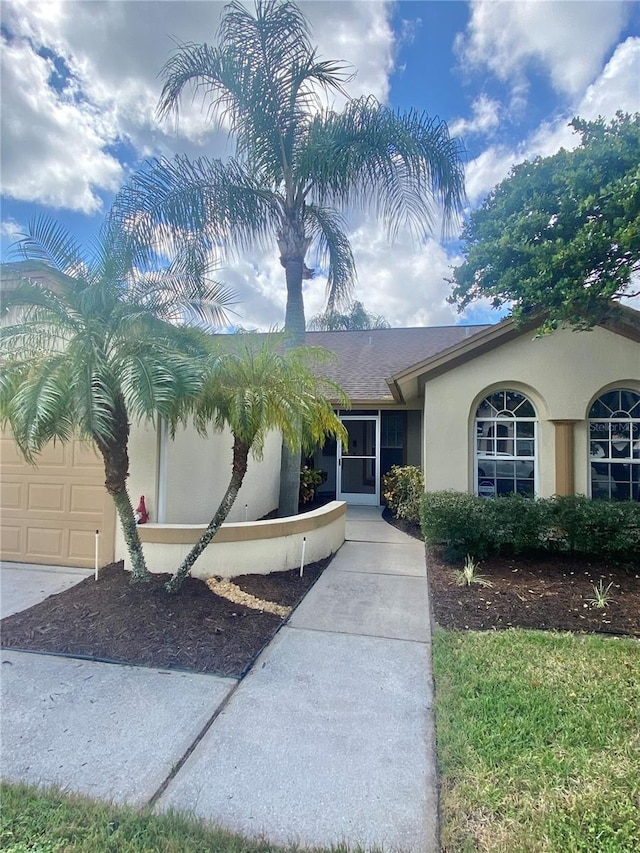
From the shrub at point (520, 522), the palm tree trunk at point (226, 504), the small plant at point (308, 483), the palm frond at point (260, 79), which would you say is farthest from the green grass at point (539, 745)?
the palm frond at point (260, 79)

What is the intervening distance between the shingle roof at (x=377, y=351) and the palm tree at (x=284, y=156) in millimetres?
4568

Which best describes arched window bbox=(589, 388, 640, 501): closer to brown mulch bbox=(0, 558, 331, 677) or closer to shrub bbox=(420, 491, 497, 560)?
shrub bbox=(420, 491, 497, 560)

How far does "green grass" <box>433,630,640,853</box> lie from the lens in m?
2.29

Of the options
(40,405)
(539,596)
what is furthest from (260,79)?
(539,596)

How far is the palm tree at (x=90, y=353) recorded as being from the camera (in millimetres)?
4328

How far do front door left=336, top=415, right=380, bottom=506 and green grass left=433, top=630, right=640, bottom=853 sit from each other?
28.9 feet

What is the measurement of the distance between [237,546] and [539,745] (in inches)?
171

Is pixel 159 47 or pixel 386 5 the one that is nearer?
pixel 386 5

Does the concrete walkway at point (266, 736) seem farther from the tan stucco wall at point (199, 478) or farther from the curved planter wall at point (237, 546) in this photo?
the tan stucco wall at point (199, 478)

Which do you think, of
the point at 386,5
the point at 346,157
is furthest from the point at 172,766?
the point at 386,5

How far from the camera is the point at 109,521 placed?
668cm

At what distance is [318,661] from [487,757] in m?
1.82

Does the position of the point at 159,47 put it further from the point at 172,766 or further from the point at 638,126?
the point at 172,766

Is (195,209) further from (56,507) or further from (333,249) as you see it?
(56,507)
